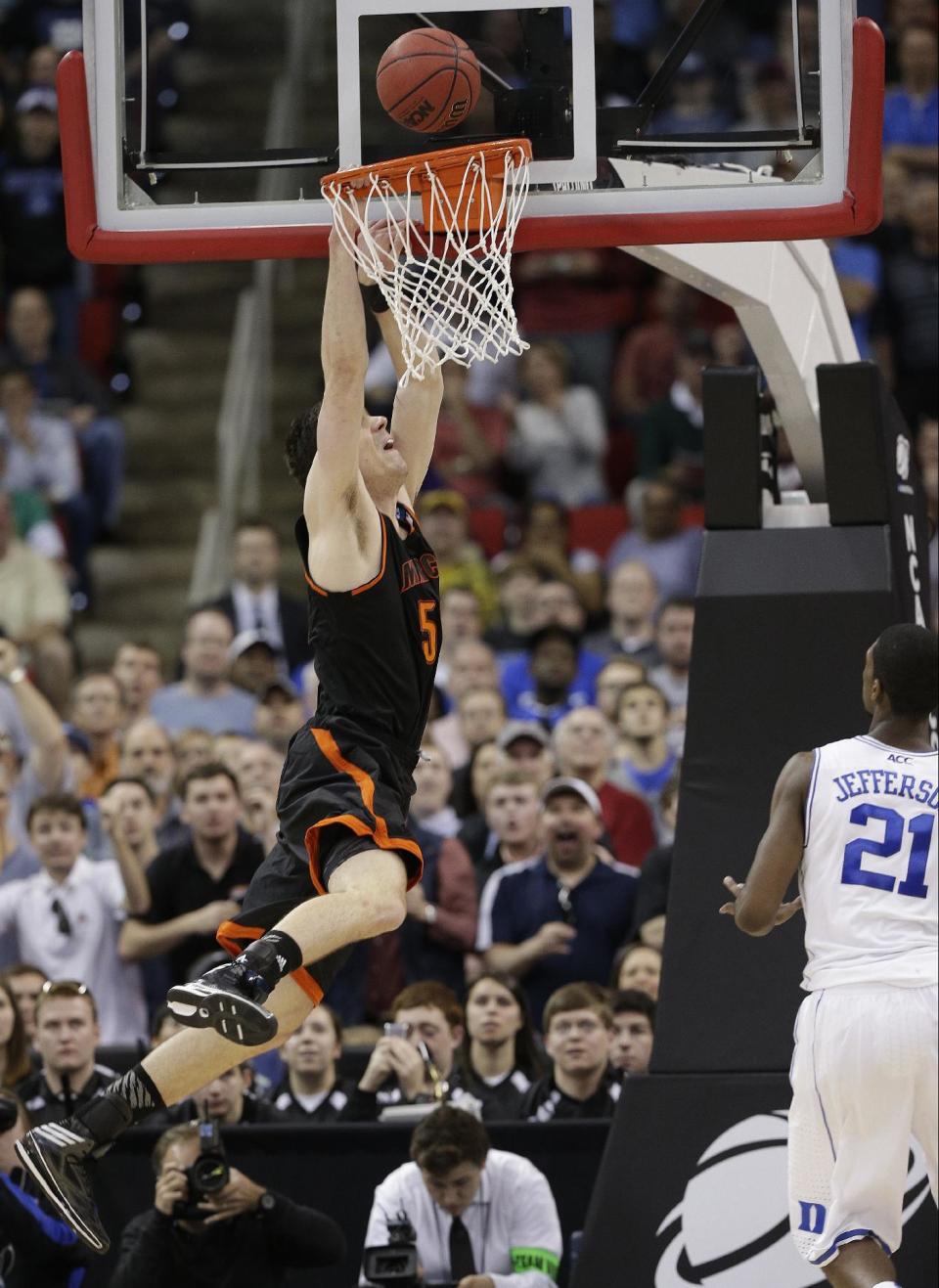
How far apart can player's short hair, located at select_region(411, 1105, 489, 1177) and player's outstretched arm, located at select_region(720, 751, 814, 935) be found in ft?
6.87

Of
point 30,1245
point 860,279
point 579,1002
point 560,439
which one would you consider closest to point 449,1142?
point 579,1002

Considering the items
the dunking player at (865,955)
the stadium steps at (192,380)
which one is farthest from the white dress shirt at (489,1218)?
the stadium steps at (192,380)

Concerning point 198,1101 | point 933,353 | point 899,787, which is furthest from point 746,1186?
point 933,353

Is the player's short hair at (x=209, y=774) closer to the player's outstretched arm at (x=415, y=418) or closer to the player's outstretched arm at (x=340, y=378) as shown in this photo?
the player's outstretched arm at (x=415, y=418)

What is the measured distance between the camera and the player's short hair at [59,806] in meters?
10.6

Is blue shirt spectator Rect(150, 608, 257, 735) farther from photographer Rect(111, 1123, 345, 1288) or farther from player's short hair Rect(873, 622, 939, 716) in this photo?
player's short hair Rect(873, 622, 939, 716)

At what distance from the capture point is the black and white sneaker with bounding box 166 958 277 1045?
20.2 feet

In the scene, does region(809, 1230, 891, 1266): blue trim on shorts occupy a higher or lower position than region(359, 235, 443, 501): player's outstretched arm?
lower

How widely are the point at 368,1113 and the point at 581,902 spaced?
164cm

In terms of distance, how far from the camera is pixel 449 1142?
27.3ft

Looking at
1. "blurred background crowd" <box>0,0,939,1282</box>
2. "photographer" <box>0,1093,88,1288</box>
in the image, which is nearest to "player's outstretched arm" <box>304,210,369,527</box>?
"blurred background crowd" <box>0,0,939,1282</box>

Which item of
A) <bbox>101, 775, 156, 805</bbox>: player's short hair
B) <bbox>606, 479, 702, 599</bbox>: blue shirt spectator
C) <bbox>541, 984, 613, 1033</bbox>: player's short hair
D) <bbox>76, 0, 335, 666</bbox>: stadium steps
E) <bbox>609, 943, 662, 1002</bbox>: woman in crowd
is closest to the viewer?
<bbox>541, 984, 613, 1033</bbox>: player's short hair

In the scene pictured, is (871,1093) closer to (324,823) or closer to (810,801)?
(810,801)

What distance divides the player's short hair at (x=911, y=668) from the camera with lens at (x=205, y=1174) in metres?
3.23
